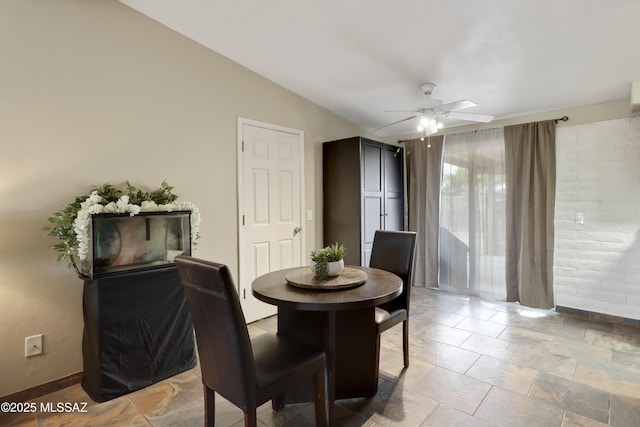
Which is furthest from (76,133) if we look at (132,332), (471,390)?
(471,390)

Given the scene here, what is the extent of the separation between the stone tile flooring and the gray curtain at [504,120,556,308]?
62 cm

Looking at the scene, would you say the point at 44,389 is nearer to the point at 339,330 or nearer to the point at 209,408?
the point at 209,408

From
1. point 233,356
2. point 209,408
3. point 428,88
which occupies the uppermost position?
point 428,88

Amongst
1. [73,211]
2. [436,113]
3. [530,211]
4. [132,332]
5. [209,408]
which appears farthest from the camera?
[530,211]

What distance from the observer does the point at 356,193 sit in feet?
12.5

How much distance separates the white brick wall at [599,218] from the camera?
3.09 metres

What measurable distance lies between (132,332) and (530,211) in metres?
3.98

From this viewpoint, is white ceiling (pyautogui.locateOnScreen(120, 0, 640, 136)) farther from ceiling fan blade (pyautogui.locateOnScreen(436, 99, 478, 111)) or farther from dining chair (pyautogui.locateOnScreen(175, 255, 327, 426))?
dining chair (pyautogui.locateOnScreen(175, 255, 327, 426))

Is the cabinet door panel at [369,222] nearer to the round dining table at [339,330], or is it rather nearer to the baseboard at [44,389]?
the round dining table at [339,330]

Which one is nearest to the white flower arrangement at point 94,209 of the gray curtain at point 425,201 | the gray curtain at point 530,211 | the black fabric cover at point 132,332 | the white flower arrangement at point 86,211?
the white flower arrangement at point 86,211

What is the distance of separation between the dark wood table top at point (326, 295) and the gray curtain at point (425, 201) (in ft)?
8.51

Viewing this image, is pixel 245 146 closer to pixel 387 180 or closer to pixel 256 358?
pixel 387 180

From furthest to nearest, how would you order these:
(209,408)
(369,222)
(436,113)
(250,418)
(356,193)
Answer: (369,222), (356,193), (436,113), (209,408), (250,418)

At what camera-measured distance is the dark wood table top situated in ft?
4.99
